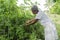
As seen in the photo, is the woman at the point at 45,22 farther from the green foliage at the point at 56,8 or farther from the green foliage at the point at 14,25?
the green foliage at the point at 56,8

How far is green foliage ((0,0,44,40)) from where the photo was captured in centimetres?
677

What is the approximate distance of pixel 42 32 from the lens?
22.9 feet

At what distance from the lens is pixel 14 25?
271 inches

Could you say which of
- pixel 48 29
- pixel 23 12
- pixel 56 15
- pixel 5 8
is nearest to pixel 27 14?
pixel 23 12

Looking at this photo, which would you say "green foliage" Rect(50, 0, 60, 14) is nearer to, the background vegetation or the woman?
the background vegetation

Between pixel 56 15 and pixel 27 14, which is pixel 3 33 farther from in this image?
pixel 56 15

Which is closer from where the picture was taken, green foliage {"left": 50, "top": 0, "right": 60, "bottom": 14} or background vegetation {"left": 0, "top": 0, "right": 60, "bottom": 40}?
background vegetation {"left": 0, "top": 0, "right": 60, "bottom": 40}

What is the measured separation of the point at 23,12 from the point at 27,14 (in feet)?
0.40

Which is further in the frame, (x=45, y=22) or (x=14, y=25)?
(x=14, y=25)

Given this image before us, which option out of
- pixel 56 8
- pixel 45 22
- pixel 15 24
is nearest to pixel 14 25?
pixel 15 24

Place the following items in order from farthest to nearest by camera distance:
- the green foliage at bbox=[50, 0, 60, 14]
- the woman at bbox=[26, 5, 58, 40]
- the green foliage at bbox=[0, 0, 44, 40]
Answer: the green foliage at bbox=[50, 0, 60, 14] → the green foliage at bbox=[0, 0, 44, 40] → the woman at bbox=[26, 5, 58, 40]

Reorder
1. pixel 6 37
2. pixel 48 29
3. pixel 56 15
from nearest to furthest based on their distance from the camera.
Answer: pixel 48 29
pixel 6 37
pixel 56 15

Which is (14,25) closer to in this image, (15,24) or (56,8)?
(15,24)

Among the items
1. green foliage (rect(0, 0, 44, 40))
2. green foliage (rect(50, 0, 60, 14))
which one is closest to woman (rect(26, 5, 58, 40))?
green foliage (rect(0, 0, 44, 40))
